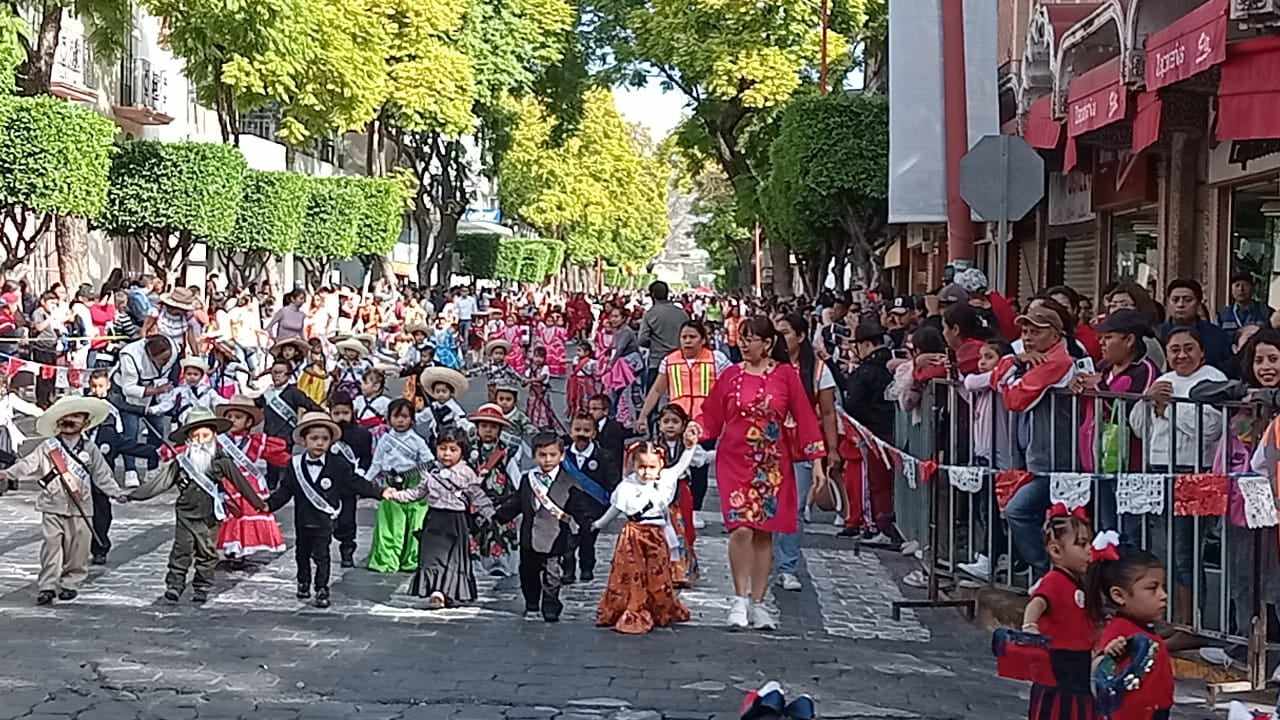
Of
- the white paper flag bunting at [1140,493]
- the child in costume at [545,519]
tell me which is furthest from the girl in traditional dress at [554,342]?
the white paper flag bunting at [1140,493]

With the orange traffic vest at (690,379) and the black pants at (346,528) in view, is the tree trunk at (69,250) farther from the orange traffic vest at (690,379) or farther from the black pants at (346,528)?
the orange traffic vest at (690,379)

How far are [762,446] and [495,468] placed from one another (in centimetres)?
183

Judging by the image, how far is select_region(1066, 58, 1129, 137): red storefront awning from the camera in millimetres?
13875

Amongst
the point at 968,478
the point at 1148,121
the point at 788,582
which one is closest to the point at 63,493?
the point at 788,582

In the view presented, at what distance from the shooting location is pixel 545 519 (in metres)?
9.96

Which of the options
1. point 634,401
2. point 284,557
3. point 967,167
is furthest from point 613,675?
point 634,401

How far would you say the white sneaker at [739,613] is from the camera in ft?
31.7

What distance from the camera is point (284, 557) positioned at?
12.0m

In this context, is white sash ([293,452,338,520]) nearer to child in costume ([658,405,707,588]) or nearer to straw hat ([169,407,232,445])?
straw hat ([169,407,232,445])

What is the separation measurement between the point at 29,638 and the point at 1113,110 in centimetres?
893

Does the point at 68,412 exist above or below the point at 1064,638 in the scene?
above

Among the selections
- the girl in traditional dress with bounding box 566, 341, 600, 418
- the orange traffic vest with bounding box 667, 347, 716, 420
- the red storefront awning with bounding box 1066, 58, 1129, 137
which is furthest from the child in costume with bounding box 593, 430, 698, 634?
the girl in traditional dress with bounding box 566, 341, 600, 418

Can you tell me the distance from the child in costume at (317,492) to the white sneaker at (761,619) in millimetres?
2438

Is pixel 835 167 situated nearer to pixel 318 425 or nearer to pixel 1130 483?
pixel 318 425
